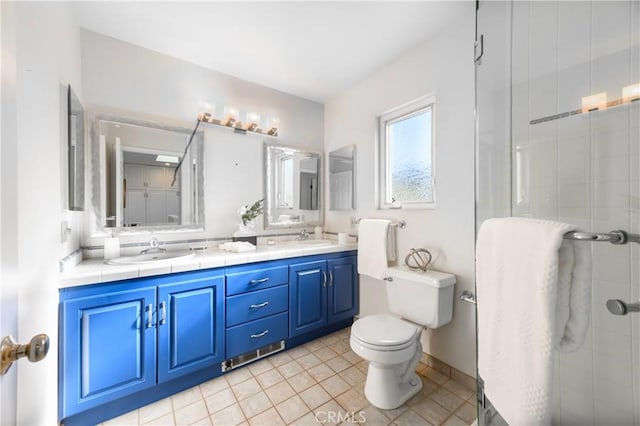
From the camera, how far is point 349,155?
8.31ft

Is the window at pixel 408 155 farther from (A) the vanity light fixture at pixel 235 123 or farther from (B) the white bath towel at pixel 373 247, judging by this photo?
(A) the vanity light fixture at pixel 235 123

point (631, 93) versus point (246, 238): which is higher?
point (631, 93)

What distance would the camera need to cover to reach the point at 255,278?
72.5 inches

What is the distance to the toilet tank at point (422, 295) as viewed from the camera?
158 centimetres

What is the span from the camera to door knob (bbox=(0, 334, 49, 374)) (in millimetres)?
469

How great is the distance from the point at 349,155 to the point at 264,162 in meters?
0.84

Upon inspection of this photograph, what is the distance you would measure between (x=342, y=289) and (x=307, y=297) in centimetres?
39

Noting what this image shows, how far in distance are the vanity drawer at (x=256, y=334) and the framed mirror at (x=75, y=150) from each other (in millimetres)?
1219

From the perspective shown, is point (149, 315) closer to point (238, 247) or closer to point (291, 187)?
point (238, 247)

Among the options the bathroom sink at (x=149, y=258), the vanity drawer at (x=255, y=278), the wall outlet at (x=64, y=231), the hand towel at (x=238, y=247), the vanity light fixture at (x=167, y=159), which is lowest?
the vanity drawer at (x=255, y=278)

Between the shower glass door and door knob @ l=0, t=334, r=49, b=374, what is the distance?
131 centimetres

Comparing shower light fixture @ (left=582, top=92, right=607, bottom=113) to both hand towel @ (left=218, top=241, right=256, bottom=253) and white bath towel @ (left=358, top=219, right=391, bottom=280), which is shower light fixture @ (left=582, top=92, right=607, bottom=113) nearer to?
white bath towel @ (left=358, top=219, right=391, bottom=280)

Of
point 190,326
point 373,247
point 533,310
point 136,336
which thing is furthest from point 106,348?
point 533,310

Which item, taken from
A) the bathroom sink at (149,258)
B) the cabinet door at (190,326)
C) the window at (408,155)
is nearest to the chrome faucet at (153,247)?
the bathroom sink at (149,258)
